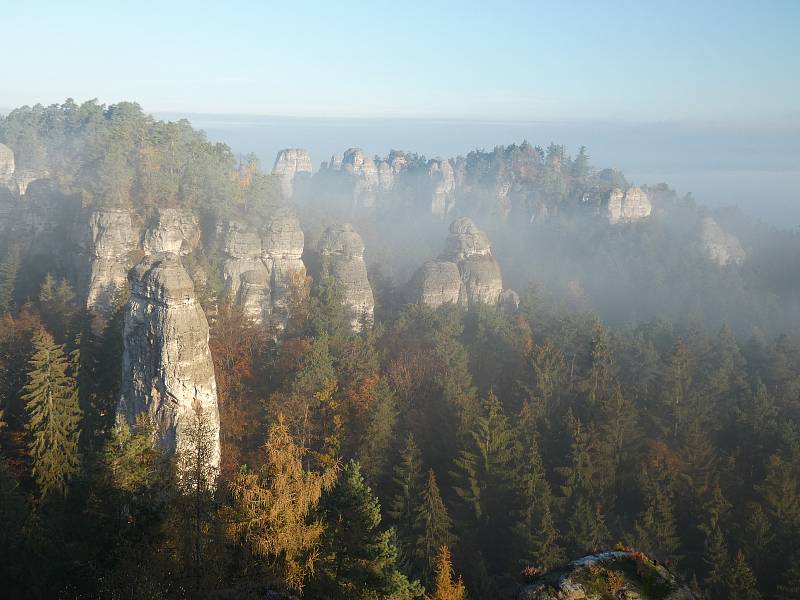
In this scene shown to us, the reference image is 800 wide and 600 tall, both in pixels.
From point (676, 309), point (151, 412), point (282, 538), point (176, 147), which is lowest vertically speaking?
point (676, 309)

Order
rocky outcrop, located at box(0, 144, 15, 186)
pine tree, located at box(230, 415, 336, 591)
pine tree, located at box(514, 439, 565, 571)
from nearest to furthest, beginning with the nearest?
pine tree, located at box(230, 415, 336, 591), pine tree, located at box(514, 439, 565, 571), rocky outcrop, located at box(0, 144, 15, 186)

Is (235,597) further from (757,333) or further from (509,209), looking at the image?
(509,209)

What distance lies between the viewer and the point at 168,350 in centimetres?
2189

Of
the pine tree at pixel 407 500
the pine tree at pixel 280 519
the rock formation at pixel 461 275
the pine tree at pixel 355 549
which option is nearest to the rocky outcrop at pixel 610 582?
the pine tree at pixel 280 519

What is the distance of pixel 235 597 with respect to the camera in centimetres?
895

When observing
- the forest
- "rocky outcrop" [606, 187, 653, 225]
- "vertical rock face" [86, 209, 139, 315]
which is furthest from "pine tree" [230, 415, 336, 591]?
"rocky outcrop" [606, 187, 653, 225]

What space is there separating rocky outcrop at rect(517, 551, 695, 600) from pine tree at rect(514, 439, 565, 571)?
13530 millimetres

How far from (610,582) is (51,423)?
64.7 ft

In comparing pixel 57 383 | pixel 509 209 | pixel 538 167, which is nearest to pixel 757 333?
pixel 57 383

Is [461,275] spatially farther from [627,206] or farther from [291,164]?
[291,164]

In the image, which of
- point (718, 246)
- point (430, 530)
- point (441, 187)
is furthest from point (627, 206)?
point (430, 530)

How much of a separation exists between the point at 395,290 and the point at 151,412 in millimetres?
26669

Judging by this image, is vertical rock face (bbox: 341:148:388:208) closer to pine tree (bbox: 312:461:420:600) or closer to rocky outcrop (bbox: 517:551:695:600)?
pine tree (bbox: 312:461:420:600)

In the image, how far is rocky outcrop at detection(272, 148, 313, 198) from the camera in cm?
9819
